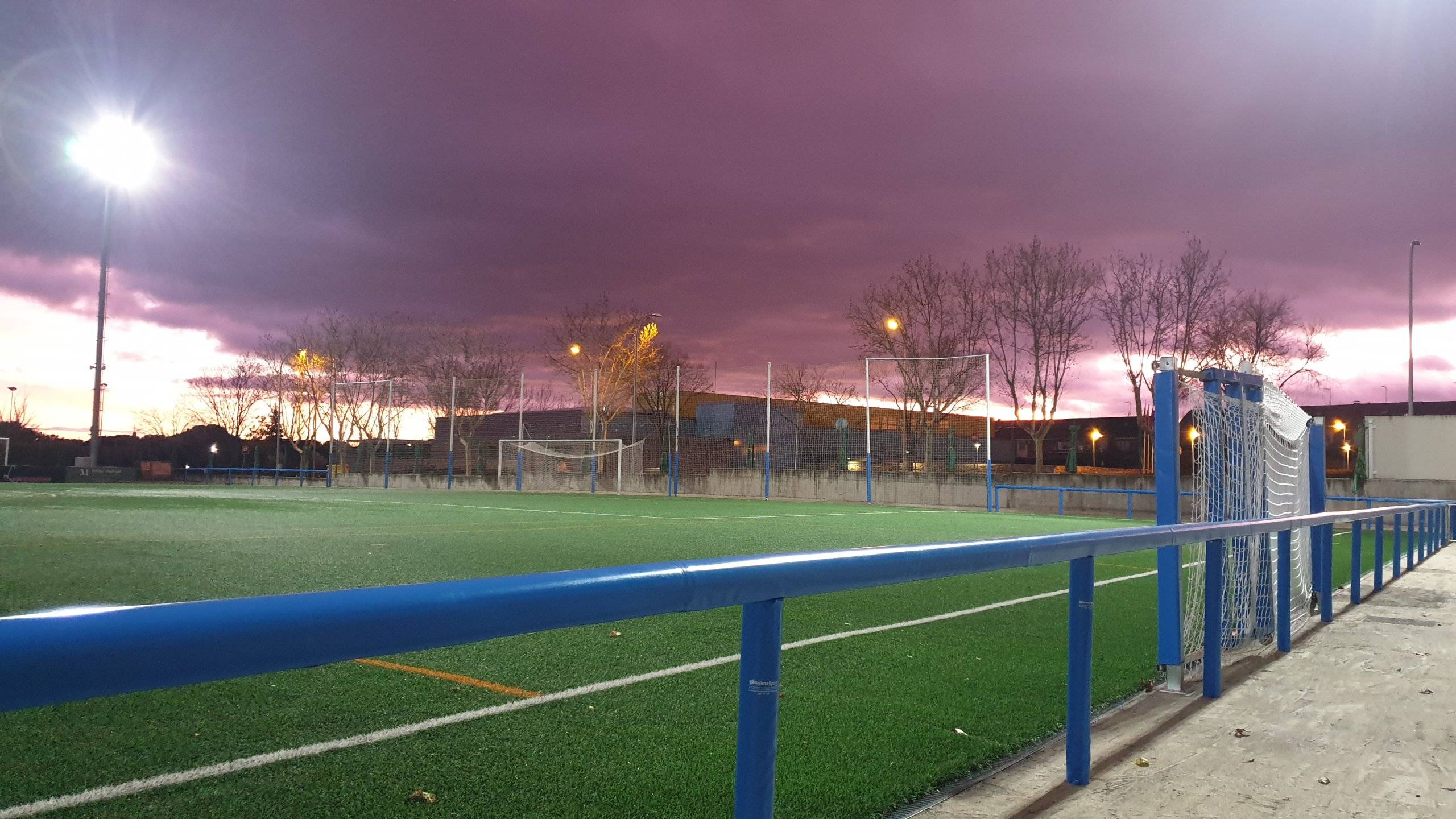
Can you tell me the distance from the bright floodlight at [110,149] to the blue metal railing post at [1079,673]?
115ft

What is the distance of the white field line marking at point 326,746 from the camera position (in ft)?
8.80

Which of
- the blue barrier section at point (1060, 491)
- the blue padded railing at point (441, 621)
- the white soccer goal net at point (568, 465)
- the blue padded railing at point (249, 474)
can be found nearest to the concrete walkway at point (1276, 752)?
the blue padded railing at point (441, 621)

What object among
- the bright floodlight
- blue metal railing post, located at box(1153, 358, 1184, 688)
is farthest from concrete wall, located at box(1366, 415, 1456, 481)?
the bright floodlight

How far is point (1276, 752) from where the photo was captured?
12.1 ft

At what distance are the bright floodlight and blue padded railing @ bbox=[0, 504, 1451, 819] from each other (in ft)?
116

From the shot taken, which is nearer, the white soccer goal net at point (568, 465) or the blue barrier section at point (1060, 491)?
the blue barrier section at point (1060, 491)

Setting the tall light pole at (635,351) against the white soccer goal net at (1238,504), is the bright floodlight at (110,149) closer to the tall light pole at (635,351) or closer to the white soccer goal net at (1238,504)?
the tall light pole at (635,351)

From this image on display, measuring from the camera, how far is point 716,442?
104 ft

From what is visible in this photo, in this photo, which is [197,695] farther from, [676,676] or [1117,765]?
[1117,765]

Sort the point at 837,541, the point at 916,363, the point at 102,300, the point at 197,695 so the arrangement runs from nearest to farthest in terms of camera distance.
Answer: the point at 197,695, the point at 837,541, the point at 102,300, the point at 916,363

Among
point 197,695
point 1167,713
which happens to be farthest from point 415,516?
point 1167,713

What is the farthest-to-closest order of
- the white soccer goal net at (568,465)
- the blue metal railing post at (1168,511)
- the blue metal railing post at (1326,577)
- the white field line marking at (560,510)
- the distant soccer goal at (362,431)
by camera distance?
the distant soccer goal at (362,431)
the white soccer goal net at (568,465)
the white field line marking at (560,510)
the blue metal railing post at (1326,577)
the blue metal railing post at (1168,511)

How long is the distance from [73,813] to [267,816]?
20.5 inches

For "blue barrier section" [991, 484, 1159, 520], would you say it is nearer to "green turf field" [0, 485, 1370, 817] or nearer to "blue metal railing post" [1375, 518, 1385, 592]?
"blue metal railing post" [1375, 518, 1385, 592]
